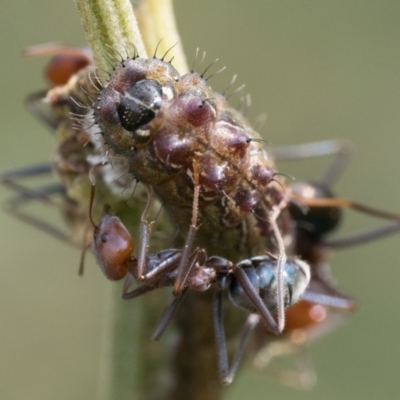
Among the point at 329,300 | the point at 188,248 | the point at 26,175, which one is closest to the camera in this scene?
the point at 188,248

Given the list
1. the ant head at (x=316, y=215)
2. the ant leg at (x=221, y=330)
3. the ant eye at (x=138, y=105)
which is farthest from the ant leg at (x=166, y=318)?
the ant head at (x=316, y=215)

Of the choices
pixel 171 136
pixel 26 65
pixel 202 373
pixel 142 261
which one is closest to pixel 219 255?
pixel 142 261

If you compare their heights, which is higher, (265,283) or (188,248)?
(188,248)

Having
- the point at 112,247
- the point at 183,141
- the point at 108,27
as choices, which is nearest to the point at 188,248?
the point at 112,247

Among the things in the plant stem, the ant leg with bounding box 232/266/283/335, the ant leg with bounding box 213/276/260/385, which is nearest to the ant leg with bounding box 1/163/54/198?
the plant stem

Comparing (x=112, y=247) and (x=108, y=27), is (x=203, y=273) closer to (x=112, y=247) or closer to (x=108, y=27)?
(x=112, y=247)

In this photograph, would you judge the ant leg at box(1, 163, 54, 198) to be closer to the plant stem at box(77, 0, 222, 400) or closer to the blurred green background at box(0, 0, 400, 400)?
the plant stem at box(77, 0, 222, 400)

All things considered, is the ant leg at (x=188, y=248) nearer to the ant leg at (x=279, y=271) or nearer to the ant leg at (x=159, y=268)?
the ant leg at (x=159, y=268)

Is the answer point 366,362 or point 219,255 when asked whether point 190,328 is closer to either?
point 219,255
